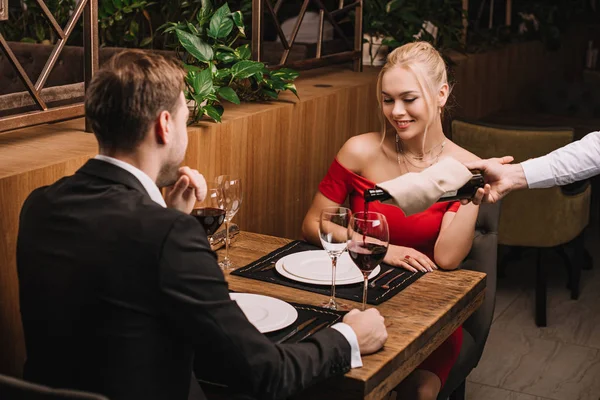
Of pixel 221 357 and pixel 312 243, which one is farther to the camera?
pixel 312 243

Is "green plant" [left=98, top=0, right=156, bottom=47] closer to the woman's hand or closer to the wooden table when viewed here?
the wooden table

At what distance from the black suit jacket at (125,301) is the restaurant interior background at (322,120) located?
22.7 inches

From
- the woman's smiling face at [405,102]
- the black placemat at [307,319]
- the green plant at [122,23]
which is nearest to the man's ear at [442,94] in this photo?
the woman's smiling face at [405,102]

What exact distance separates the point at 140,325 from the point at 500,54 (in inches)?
189

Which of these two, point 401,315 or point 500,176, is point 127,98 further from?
point 500,176

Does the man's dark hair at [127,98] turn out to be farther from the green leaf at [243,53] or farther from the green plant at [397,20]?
the green plant at [397,20]

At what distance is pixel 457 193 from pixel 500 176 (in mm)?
526

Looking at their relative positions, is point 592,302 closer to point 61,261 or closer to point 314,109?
point 314,109

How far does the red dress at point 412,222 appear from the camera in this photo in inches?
97.0

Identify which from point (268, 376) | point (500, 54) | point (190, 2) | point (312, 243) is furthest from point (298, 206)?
point (500, 54)

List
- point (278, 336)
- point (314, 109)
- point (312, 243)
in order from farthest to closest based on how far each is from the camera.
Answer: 1. point (314, 109)
2. point (312, 243)
3. point (278, 336)

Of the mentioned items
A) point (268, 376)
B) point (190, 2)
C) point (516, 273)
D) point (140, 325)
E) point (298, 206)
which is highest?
point (190, 2)

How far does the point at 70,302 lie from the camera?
145 cm

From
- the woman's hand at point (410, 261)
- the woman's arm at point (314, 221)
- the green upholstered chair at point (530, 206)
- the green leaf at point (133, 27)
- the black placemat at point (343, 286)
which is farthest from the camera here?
the green leaf at point (133, 27)
